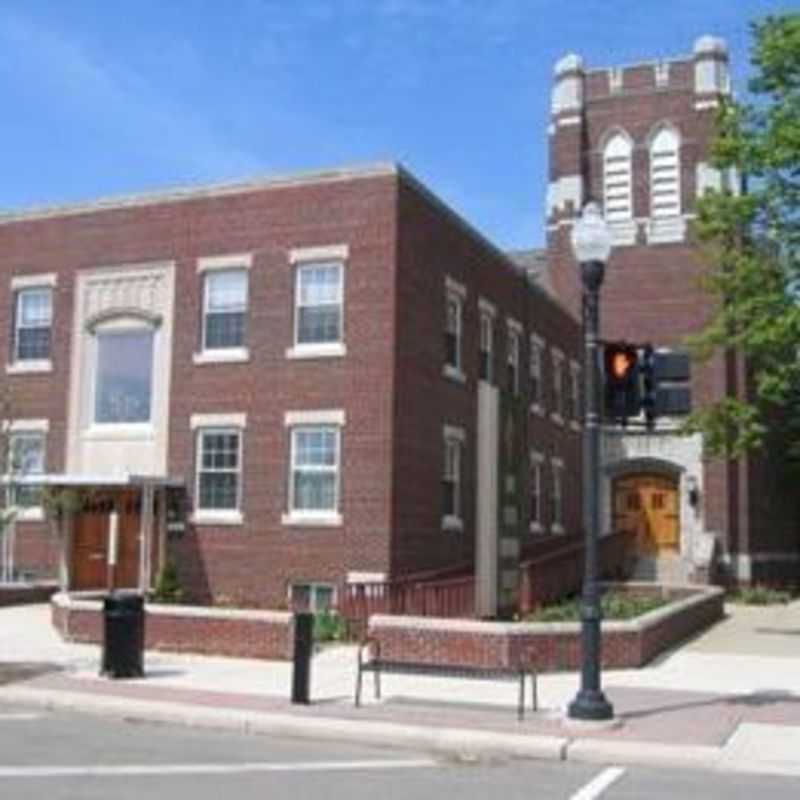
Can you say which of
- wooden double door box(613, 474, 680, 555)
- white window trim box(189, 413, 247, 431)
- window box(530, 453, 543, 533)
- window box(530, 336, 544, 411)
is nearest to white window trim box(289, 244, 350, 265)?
white window trim box(189, 413, 247, 431)

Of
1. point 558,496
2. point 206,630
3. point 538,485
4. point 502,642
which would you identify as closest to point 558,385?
point 558,496

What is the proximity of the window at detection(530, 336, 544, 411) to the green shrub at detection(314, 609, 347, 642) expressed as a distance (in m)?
14.6

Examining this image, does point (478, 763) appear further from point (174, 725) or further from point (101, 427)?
point (101, 427)

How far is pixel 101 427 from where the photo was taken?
31.1 meters

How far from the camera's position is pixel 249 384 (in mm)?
29391

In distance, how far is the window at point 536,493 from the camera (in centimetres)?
3775

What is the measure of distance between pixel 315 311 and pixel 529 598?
272 inches

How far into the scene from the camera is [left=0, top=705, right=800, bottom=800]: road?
37.5 feet

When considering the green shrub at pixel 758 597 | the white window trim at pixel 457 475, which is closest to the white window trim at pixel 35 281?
the white window trim at pixel 457 475

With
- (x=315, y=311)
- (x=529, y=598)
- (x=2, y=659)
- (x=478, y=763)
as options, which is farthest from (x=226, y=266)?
(x=478, y=763)

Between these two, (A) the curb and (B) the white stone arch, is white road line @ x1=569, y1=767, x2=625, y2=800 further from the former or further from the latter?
(B) the white stone arch

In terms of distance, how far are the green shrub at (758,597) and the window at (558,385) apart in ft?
21.8

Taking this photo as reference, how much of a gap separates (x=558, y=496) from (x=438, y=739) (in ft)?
86.6

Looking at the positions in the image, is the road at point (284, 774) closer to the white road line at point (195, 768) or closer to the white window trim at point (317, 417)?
the white road line at point (195, 768)
